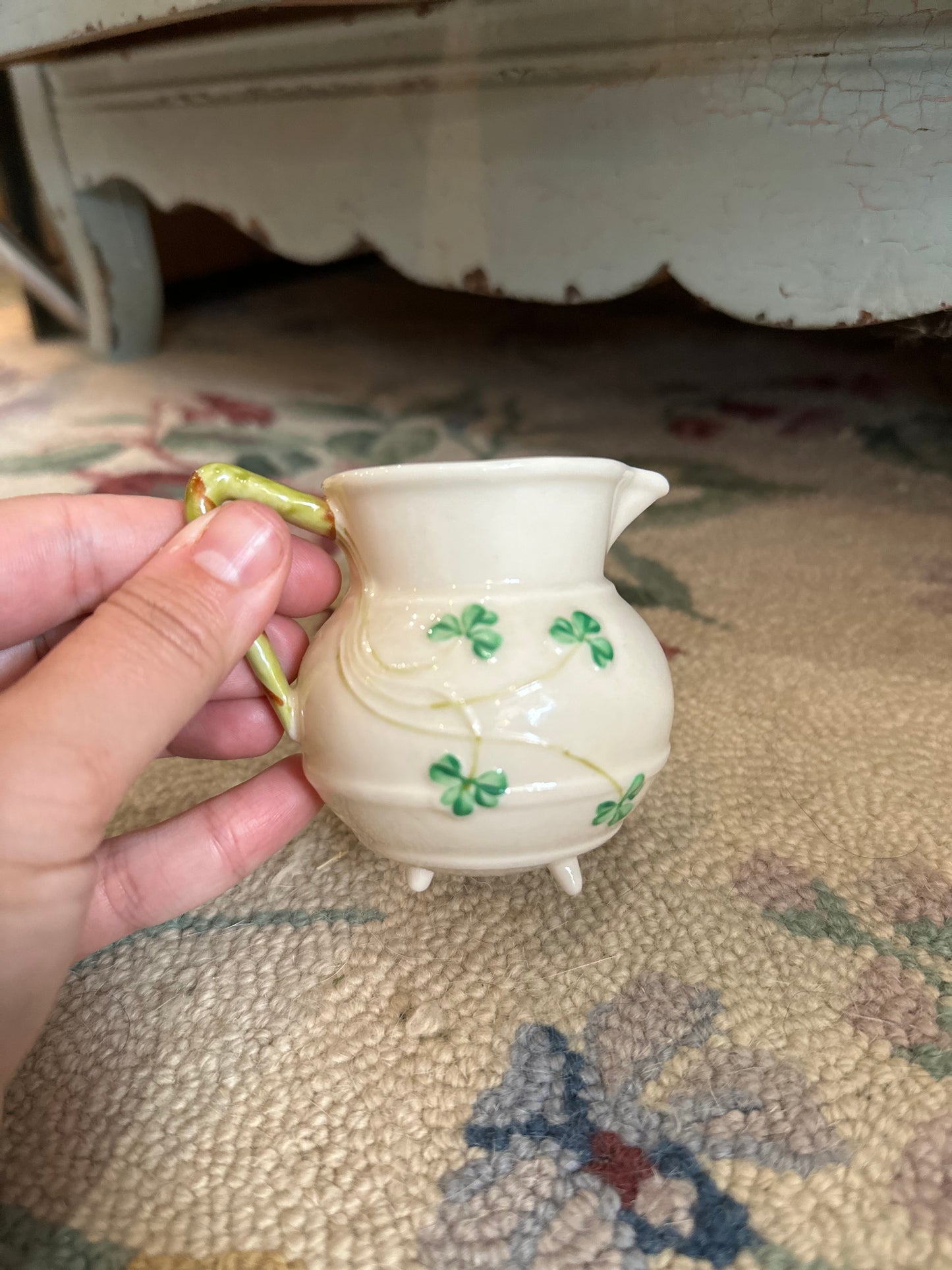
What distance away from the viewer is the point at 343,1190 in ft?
1.24

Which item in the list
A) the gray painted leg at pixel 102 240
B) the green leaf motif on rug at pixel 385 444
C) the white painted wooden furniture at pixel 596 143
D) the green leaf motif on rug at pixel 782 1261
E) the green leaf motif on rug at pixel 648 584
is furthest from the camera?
the gray painted leg at pixel 102 240

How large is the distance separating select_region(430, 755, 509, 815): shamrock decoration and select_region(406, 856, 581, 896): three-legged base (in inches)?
2.4

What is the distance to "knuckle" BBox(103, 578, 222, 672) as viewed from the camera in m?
0.40

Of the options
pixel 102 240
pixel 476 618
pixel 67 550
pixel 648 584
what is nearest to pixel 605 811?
pixel 476 618

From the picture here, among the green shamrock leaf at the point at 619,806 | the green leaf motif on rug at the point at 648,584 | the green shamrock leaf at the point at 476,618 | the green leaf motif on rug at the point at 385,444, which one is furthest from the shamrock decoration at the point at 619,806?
the green leaf motif on rug at the point at 385,444

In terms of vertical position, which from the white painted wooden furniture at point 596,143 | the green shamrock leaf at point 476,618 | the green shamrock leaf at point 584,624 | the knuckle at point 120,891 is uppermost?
the white painted wooden furniture at point 596,143

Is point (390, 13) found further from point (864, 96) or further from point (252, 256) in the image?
point (252, 256)

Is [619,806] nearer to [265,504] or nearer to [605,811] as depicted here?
[605,811]

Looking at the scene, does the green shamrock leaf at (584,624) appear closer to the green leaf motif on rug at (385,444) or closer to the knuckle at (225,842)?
the knuckle at (225,842)

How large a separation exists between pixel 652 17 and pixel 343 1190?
2.49ft

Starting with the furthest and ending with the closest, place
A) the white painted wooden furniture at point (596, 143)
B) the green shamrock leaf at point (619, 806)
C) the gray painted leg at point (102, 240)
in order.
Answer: the gray painted leg at point (102, 240) < the white painted wooden furniture at point (596, 143) < the green shamrock leaf at point (619, 806)

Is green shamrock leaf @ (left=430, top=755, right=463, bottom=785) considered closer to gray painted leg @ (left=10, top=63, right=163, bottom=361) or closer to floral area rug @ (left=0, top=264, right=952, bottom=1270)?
floral area rug @ (left=0, top=264, right=952, bottom=1270)

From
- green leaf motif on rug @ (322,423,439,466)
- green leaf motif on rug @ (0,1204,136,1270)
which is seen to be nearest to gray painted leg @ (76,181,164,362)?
green leaf motif on rug @ (322,423,439,466)

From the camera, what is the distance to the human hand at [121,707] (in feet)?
1.20
